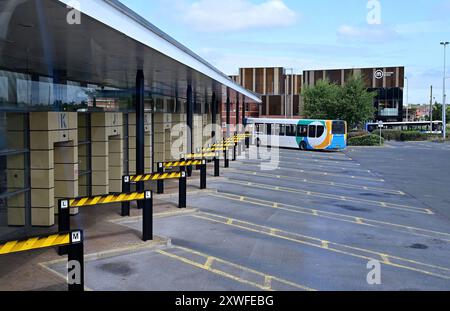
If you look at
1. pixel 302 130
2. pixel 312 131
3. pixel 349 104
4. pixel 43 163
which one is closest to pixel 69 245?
pixel 43 163

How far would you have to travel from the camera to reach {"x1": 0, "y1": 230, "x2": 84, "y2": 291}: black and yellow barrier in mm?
5664

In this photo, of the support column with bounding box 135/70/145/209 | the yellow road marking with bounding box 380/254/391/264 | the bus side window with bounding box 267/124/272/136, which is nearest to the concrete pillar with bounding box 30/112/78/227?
the support column with bounding box 135/70/145/209

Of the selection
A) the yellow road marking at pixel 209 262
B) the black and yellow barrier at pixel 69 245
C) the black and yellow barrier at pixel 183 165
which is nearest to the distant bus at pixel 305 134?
the black and yellow barrier at pixel 183 165

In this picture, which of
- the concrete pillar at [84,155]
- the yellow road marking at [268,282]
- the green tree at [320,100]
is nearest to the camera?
the yellow road marking at [268,282]

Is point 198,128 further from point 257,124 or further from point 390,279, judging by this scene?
point 390,279

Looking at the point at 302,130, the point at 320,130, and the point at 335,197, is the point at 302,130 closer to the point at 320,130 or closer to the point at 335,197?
the point at 320,130

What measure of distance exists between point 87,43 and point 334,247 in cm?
622

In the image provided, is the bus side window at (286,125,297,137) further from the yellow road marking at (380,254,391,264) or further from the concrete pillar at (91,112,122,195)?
the yellow road marking at (380,254,391,264)

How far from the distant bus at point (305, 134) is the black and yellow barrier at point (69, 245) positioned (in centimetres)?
3501

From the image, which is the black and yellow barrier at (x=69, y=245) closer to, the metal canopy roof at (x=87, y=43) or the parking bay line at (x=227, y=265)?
the parking bay line at (x=227, y=265)

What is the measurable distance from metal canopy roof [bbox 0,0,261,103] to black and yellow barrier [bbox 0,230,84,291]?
270cm

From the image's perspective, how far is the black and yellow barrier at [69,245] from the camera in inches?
223

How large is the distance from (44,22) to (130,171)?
11161 mm

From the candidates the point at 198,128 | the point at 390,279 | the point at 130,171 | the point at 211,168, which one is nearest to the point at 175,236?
the point at 390,279
